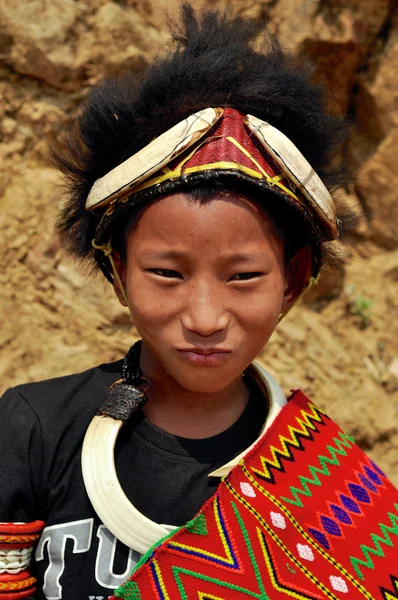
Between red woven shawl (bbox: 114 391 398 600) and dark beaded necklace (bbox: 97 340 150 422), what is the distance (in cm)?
31

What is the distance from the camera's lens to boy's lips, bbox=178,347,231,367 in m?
1.62

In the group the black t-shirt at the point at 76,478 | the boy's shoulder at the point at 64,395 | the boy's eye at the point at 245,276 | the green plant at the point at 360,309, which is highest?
the boy's eye at the point at 245,276

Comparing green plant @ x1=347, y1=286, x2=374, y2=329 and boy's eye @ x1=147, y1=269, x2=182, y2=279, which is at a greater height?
boy's eye @ x1=147, y1=269, x2=182, y2=279

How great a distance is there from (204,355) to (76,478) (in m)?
0.45

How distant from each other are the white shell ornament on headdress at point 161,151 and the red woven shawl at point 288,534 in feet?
2.49

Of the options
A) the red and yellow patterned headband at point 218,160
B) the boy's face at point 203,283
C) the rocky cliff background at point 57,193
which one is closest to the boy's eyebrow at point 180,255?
the boy's face at point 203,283

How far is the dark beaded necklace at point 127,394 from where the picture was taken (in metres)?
1.74

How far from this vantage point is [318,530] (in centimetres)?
171

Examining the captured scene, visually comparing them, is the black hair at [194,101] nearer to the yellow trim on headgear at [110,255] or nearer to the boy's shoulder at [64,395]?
the yellow trim on headgear at [110,255]

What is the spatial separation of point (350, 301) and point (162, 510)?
2.85m

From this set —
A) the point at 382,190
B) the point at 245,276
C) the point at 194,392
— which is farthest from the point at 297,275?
the point at 382,190

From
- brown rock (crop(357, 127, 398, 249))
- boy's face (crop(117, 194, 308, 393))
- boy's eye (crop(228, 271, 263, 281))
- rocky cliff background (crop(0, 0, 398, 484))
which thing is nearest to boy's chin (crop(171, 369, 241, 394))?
boy's face (crop(117, 194, 308, 393))

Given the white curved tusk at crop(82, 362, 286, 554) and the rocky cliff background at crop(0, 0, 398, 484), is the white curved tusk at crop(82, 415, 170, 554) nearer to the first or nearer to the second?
the white curved tusk at crop(82, 362, 286, 554)

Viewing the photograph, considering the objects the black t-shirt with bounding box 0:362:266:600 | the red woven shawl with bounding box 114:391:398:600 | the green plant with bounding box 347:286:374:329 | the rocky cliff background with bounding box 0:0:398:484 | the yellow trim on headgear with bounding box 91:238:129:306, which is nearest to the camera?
the red woven shawl with bounding box 114:391:398:600
